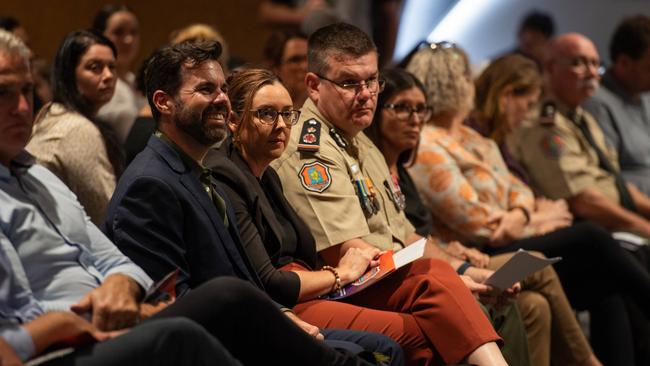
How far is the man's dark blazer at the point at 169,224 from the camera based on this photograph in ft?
Answer: 7.86

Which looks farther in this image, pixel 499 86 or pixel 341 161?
pixel 499 86

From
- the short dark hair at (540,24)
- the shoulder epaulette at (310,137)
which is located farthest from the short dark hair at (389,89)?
the short dark hair at (540,24)

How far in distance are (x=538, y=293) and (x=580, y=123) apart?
4.42 ft

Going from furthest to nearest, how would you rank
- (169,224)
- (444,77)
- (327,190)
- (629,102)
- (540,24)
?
(540,24), (629,102), (444,77), (327,190), (169,224)

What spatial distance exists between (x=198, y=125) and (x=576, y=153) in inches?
97.3

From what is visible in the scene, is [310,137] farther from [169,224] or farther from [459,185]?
[459,185]

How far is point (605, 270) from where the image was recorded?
12.9 ft

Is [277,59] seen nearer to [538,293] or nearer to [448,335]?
[538,293]

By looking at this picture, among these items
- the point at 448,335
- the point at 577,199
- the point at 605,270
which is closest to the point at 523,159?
the point at 577,199

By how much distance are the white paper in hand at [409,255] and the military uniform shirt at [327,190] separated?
0.18 metres

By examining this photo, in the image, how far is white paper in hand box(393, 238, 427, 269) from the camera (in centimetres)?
274

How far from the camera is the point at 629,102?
5.14 meters

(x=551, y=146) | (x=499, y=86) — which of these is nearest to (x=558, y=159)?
(x=551, y=146)

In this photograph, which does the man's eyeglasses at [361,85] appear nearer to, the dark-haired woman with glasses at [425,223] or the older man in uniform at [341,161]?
the older man in uniform at [341,161]
